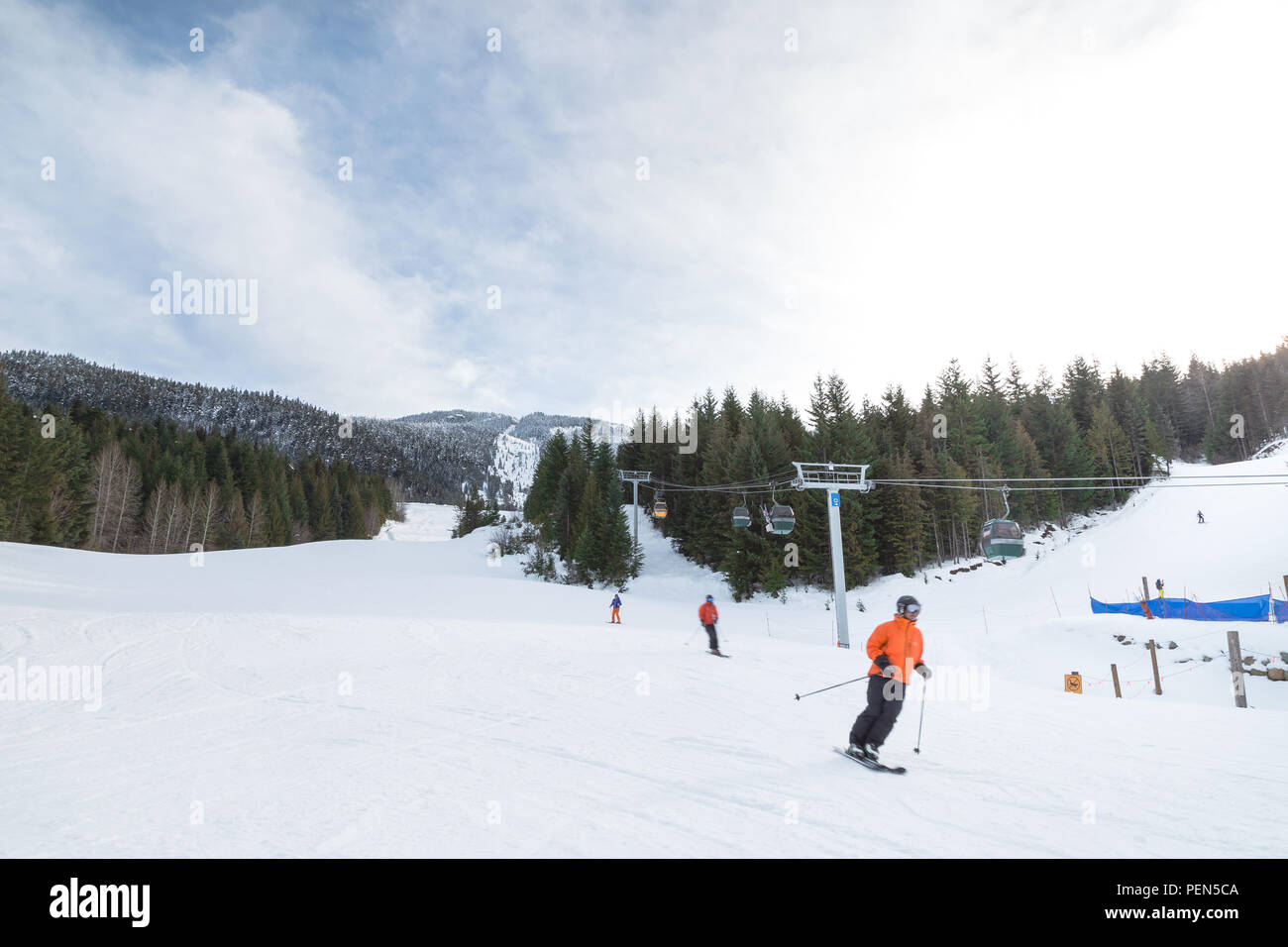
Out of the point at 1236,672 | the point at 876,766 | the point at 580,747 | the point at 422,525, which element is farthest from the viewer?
the point at 422,525

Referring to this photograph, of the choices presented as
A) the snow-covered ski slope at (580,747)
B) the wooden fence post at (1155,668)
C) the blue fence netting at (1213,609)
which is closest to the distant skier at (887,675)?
the snow-covered ski slope at (580,747)

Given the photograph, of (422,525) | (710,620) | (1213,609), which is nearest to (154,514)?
(422,525)

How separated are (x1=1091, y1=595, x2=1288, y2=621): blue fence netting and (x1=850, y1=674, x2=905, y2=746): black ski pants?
23.5 meters

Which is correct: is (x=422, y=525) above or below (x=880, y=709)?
above

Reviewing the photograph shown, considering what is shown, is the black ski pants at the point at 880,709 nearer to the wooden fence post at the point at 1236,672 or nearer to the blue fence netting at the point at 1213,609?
the wooden fence post at the point at 1236,672

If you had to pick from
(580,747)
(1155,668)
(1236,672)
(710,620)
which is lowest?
(1155,668)

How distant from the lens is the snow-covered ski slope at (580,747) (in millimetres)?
4523

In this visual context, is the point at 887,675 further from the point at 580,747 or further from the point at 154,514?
the point at 154,514

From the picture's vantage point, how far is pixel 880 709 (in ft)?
21.0

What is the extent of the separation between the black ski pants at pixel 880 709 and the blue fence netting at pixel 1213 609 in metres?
23.5

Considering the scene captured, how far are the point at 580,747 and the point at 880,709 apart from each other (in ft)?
11.7

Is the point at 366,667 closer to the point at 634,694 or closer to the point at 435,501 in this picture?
the point at 634,694

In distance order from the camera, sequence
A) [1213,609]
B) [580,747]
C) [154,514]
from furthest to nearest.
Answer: [154,514] < [1213,609] < [580,747]
